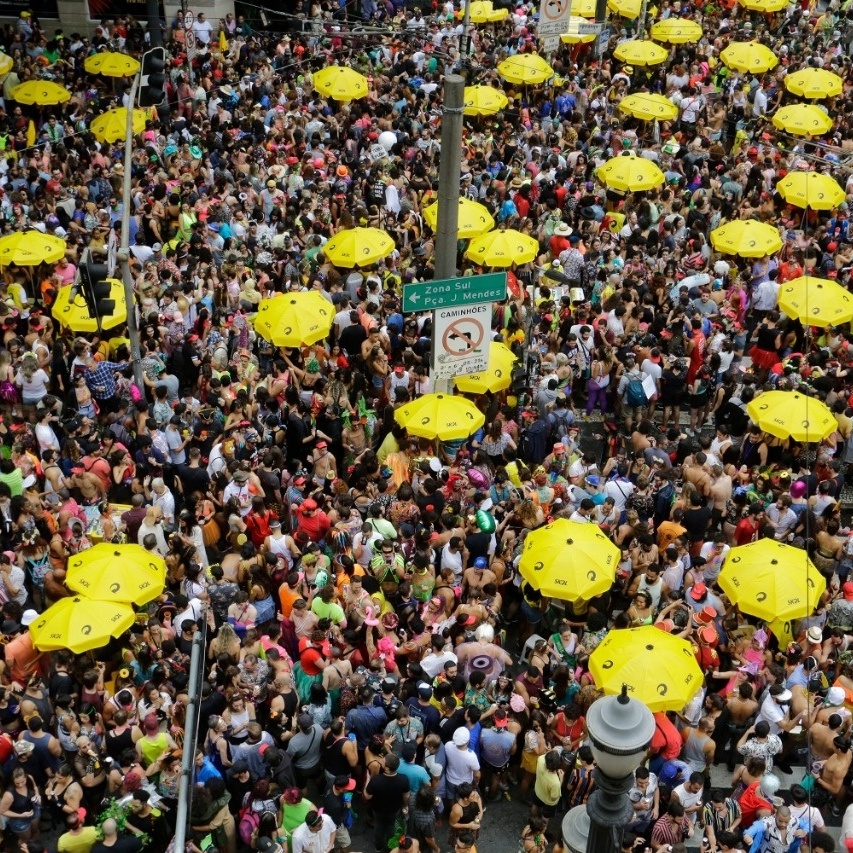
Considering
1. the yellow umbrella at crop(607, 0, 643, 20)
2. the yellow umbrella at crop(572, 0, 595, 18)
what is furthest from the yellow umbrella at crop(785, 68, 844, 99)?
the yellow umbrella at crop(572, 0, 595, 18)

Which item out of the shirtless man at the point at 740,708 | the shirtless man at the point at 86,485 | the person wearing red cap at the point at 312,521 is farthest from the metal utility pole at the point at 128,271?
the shirtless man at the point at 740,708

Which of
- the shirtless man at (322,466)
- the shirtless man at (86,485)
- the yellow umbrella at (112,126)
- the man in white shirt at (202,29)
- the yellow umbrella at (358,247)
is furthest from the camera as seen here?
the man in white shirt at (202,29)

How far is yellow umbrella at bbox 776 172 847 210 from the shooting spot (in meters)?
19.4

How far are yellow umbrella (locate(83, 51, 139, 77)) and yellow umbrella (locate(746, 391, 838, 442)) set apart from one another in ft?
51.3

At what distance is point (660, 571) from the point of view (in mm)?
12422

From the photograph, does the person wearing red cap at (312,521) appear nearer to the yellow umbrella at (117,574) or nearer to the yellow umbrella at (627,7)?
the yellow umbrella at (117,574)

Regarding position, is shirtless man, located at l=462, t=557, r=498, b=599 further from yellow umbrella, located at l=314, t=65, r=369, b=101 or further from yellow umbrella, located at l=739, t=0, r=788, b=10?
yellow umbrella, located at l=739, t=0, r=788, b=10

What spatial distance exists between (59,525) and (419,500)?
12.8 ft

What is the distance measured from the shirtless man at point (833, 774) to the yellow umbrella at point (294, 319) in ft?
26.1

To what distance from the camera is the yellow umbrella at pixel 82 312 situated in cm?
1535

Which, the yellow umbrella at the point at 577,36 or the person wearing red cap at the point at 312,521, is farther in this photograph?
the yellow umbrella at the point at 577,36

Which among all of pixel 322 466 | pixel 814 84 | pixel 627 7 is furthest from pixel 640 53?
pixel 322 466

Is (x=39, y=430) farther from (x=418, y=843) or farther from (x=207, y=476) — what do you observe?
(x=418, y=843)

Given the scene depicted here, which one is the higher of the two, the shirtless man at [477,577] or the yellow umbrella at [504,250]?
the yellow umbrella at [504,250]
